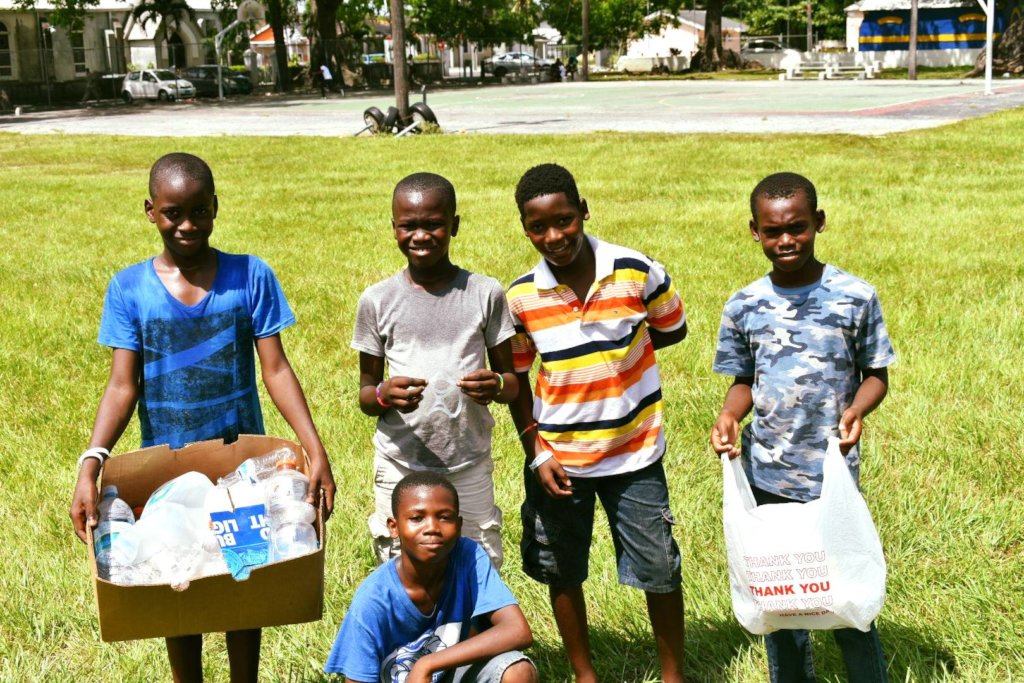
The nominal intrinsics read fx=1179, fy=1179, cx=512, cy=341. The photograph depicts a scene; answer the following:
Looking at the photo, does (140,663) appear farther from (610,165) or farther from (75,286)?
(610,165)

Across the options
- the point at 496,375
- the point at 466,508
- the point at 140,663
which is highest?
the point at 496,375

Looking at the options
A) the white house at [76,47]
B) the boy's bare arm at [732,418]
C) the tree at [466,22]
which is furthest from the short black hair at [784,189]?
the tree at [466,22]

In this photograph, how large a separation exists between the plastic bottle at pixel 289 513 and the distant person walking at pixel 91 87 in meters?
49.0

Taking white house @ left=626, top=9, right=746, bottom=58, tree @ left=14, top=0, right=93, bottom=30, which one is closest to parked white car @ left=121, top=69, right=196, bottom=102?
tree @ left=14, top=0, right=93, bottom=30

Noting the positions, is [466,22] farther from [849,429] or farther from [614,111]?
[849,429]

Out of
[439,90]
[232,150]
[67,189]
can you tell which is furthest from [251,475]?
[439,90]

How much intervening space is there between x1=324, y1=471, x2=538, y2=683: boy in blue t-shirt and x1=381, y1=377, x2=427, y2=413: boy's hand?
0.21 m

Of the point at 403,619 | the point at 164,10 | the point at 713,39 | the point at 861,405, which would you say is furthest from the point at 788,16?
the point at 403,619

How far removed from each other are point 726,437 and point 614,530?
1.83ft

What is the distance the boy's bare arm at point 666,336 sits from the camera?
11.5 feet

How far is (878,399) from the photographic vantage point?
312 cm

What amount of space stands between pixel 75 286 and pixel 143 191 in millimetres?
6487

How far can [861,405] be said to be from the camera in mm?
3072

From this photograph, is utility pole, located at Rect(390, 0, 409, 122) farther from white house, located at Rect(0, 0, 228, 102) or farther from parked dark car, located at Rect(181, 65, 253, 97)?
parked dark car, located at Rect(181, 65, 253, 97)
